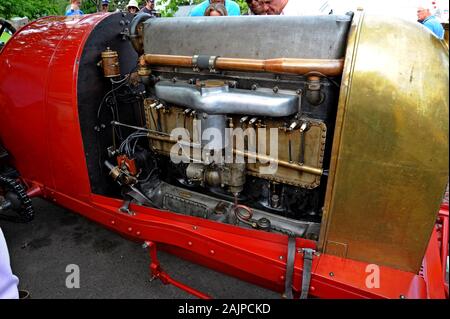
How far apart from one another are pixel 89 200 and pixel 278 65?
1.56 metres

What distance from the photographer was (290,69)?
58.6 inches

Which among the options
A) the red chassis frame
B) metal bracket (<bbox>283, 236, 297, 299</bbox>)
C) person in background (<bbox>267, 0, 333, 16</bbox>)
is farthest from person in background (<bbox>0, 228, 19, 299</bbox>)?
person in background (<bbox>267, 0, 333, 16</bbox>)

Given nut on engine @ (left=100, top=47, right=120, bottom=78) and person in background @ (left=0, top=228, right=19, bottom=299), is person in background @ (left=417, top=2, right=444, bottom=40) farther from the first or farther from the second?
person in background @ (left=0, top=228, right=19, bottom=299)

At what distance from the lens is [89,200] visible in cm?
227

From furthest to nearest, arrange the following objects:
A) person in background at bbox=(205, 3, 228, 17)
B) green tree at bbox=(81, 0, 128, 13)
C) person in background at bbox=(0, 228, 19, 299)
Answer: green tree at bbox=(81, 0, 128, 13) < person in background at bbox=(205, 3, 228, 17) < person in background at bbox=(0, 228, 19, 299)

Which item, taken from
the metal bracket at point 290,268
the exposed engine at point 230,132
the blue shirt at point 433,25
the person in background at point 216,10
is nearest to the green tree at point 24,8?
the person in background at point 216,10

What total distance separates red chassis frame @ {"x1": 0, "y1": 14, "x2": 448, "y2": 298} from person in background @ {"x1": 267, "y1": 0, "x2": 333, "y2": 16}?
1375 mm

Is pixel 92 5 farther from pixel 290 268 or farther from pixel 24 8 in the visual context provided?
pixel 290 268

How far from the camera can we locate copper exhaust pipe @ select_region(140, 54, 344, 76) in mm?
1414

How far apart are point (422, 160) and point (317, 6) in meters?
2.68

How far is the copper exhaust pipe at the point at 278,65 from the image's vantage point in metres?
1.41

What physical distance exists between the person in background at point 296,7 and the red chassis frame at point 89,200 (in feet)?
4.51
